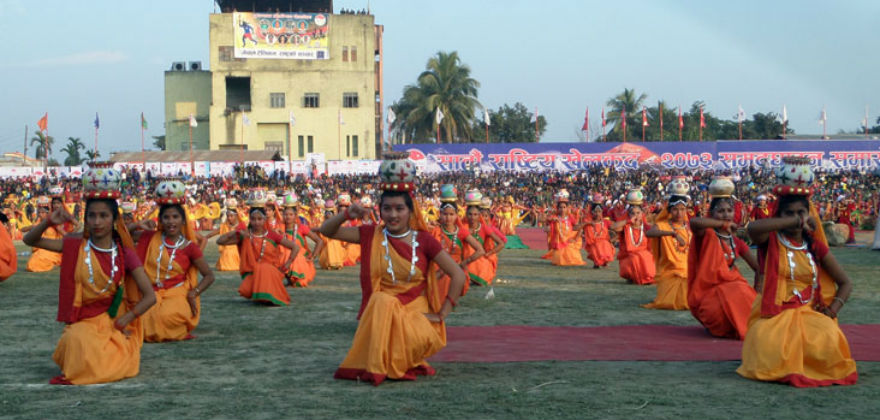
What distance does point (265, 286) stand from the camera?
12.0 meters

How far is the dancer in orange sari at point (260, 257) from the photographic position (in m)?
12.0

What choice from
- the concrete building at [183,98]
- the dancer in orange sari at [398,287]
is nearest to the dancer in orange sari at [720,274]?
the dancer in orange sari at [398,287]

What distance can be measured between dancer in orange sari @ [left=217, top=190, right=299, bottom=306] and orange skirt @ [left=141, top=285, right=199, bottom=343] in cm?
229

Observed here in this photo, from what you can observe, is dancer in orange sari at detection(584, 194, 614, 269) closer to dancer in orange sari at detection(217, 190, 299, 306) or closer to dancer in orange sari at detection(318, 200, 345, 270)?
dancer in orange sari at detection(318, 200, 345, 270)

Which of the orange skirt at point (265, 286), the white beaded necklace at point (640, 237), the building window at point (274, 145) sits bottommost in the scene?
the orange skirt at point (265, 286)

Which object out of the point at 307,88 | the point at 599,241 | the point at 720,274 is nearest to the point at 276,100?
the point at 307,88

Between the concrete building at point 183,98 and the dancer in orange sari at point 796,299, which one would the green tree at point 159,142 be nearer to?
the concrete building at point 183,98

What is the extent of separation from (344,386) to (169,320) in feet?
10.6

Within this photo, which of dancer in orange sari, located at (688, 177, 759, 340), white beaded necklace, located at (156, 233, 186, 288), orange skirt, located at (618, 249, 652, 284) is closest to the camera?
dancer in orange sari, located at (688, 177, 759, 340)

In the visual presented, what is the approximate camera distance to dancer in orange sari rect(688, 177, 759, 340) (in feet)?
29.9

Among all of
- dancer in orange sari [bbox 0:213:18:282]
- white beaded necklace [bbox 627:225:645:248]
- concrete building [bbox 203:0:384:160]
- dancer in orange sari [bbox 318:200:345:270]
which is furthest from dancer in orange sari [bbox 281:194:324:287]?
concrete building [bbox 203:0:384:160]

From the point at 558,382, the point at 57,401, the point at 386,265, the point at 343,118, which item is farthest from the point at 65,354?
the point at 343,118

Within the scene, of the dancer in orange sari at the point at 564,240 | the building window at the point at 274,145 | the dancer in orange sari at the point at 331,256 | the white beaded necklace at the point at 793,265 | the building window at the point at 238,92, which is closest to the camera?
the white beaded necklace at the point at 793,265

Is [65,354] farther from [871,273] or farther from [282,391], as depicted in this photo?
[871,273]
